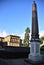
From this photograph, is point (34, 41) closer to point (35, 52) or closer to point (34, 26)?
point (35, 52)

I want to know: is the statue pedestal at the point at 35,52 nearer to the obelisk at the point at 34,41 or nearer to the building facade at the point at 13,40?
the obelisk at the point at 34,41

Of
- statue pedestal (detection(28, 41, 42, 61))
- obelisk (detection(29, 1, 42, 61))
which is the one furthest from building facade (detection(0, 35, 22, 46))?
statue pedestal (detection(28, 41, 42, 61))

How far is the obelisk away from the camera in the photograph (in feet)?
57.2

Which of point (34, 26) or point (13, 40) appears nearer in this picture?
point (34, 26)

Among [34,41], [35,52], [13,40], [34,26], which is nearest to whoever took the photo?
[35,52]

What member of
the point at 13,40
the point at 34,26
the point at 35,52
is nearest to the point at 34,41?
the point at 35,52

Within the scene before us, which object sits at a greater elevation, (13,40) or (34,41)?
(13,40)

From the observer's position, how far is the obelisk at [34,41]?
17438 millimetres

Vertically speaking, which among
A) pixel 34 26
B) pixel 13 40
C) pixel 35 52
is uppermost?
pixel 34 26

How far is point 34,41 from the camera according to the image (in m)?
17.9

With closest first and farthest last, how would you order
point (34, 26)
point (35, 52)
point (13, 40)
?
1. point (35, 52)
2. point (34, 26)
3. point (13, 40)

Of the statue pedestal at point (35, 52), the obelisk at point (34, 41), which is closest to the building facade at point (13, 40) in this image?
the obelisk at point (34, 41)

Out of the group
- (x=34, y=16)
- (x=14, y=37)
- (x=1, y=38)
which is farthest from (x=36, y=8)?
(x=1, y=38)

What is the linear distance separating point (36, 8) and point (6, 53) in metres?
7.05
